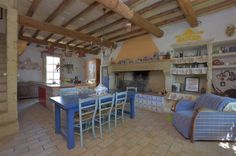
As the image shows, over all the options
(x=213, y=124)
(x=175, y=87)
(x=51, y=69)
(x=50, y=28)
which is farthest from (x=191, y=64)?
(x=51, y=69)

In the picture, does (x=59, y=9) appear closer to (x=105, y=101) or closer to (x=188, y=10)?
(x=105, y=101)

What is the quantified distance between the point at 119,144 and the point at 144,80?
3299 mm

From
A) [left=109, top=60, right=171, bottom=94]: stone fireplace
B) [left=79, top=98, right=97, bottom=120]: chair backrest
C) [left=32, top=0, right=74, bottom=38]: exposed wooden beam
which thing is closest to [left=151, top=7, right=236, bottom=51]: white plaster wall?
[left=109, top=60, right=171, bottom=94]: stone fireplace

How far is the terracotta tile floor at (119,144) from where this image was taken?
1.98 meters

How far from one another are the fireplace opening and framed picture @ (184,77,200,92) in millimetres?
811

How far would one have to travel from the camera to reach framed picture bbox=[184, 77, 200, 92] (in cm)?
377

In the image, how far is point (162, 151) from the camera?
6.65 ft

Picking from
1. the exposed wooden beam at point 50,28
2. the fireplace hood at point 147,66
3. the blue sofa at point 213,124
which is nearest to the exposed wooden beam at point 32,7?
the exposed wooden beam at point 50,28

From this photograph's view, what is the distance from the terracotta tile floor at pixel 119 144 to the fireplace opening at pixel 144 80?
2002 millimetres

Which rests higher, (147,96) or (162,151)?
(147,96)

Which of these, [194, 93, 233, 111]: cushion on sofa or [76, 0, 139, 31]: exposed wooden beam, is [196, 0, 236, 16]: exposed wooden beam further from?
[194, 93, 233, 111]: cushion on sofa

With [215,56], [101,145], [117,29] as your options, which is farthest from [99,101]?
[215,56]

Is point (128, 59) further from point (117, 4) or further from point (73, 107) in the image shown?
point (73, 107)

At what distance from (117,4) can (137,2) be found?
660 mm
